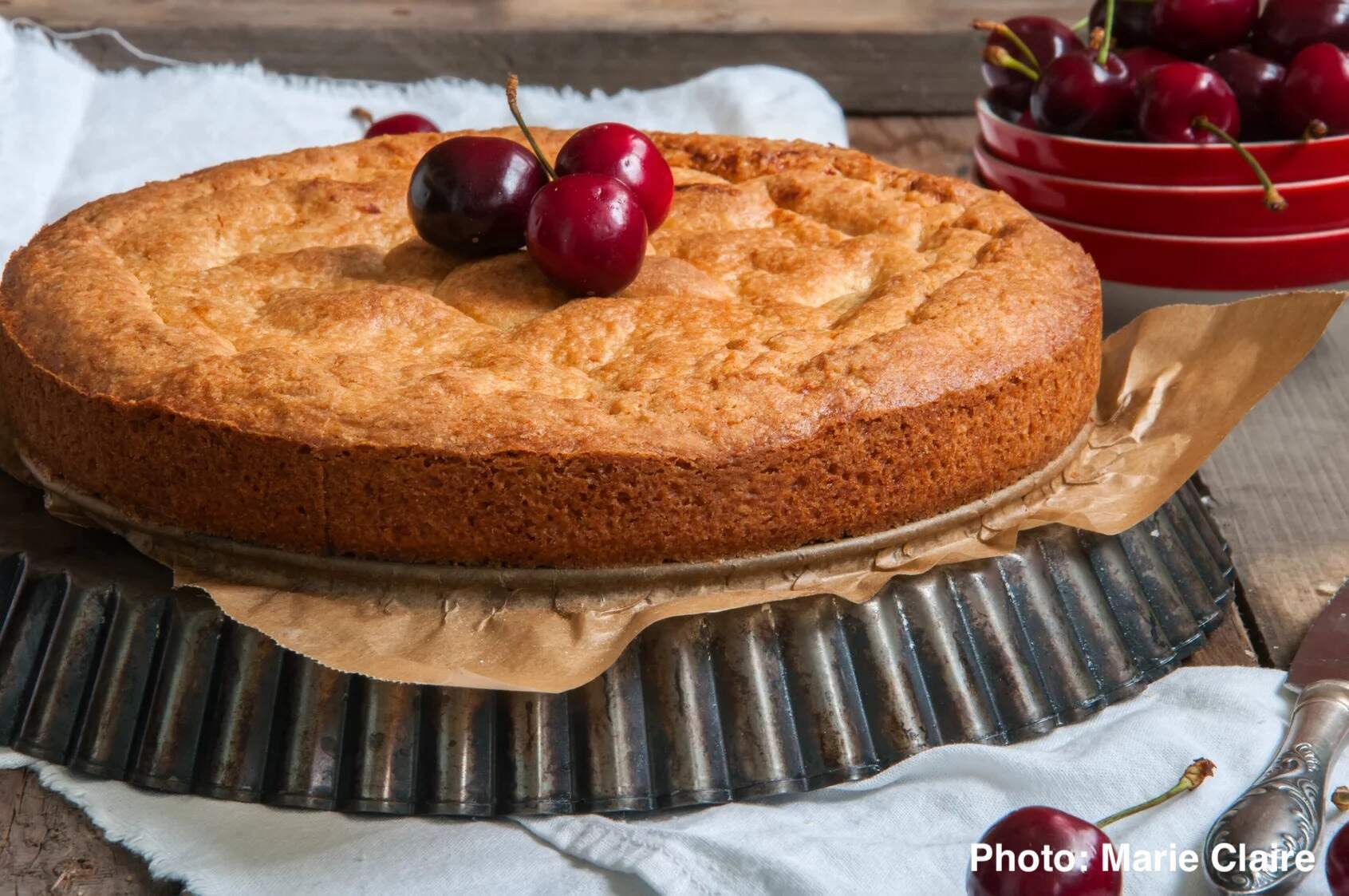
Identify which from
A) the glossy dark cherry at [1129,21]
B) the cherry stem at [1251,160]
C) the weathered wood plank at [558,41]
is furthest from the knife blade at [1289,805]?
the weathered wood plank at [558,41]

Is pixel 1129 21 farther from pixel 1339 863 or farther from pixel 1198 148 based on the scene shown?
pixel 1339 863

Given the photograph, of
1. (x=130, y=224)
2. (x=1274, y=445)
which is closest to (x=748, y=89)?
(x=1274, y=445)

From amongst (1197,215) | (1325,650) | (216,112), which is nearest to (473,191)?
(1325,650)

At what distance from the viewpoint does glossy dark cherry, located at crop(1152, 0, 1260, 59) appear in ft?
7.63

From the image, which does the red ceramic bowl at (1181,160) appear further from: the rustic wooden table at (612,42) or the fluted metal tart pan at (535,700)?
the rustic wooden table at (612,42)

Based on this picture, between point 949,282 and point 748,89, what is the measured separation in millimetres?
1796

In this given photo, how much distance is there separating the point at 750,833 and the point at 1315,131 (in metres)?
1.40

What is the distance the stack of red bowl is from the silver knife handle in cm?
99

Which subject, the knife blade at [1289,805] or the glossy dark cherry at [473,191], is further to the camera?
the glossy dark cherry at [473,191]

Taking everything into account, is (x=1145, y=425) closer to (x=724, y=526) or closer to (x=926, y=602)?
(x=926, y=602)

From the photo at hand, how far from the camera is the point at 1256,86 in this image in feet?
7.39

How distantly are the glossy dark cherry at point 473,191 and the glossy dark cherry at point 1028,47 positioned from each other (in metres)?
1.10

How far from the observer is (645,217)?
1.67m

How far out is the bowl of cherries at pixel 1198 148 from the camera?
7.18 ft
